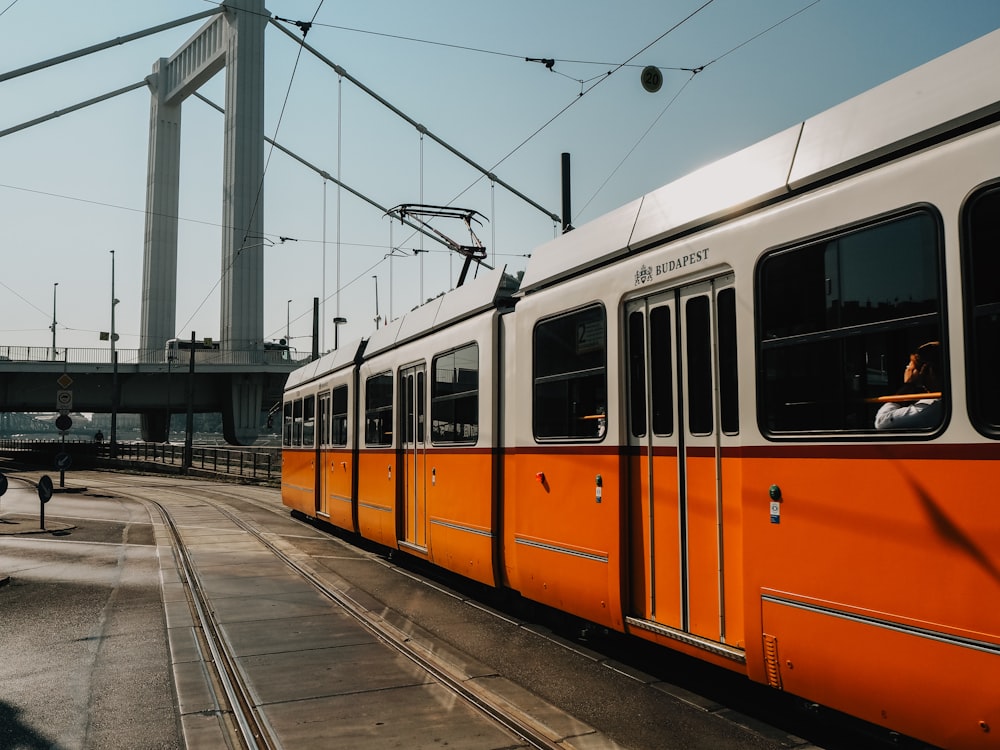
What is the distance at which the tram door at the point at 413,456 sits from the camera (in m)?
10.7

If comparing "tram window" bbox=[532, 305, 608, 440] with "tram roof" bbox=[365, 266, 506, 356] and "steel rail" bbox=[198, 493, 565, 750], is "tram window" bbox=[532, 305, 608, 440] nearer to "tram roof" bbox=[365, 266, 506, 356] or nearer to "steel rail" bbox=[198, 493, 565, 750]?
"tram roof" bbox=[365, 266, 506, 356]

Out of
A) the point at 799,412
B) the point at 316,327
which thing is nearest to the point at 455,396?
the point at 799,412

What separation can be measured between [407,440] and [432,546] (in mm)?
1559

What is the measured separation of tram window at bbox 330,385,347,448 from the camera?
1486cm

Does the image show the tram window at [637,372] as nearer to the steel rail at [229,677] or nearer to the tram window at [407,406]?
the steel rail at [229,677]

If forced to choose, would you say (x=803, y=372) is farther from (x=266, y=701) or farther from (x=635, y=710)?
(x=266, y=701)

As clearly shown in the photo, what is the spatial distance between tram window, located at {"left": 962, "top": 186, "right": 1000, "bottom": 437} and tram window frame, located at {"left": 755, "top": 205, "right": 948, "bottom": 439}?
14 cm

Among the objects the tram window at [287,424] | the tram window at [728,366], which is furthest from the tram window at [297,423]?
the tram window at [728,366]

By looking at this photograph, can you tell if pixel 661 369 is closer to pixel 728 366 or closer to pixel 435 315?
pixel 728 366

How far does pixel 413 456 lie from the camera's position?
1103cm

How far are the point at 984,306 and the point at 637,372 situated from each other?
9.14 feet

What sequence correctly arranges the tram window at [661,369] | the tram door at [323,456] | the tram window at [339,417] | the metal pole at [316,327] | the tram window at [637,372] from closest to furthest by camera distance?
1. the tram window at [661,369]
2. the tram window at [637,372]
3. the tram window at [339,417]
4. the tram door at [323,456]
5. the metal pole at [316,327]

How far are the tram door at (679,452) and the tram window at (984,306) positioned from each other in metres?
1.66

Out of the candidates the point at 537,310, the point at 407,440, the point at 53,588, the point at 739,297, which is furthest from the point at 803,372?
the point at 53,588
